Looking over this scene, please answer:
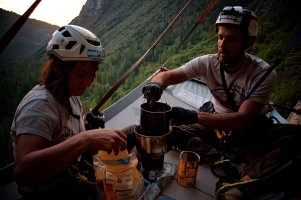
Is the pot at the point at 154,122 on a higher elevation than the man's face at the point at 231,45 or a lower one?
lower

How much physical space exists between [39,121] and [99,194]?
83 cm

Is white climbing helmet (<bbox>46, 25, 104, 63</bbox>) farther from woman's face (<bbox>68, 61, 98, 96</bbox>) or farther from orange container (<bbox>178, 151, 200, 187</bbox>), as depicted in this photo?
orange container (<bbox>178, 151, 200, 187</bbox>)

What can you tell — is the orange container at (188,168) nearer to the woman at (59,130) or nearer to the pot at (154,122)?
the pot at (154,122)

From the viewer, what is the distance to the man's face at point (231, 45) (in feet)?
8.34

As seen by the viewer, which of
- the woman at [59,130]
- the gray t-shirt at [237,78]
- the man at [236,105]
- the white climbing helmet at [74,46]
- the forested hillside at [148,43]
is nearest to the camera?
the woman at [59,130]

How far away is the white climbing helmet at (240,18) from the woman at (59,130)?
171 centimetres

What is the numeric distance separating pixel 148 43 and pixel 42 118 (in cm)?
2437

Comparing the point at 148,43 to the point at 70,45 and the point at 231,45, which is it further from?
the point at 70,45

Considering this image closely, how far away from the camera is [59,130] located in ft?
5.07

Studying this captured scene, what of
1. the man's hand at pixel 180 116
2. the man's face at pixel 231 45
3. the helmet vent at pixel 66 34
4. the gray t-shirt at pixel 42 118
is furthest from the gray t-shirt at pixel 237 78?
the gray t-shirt at pixel 42 118

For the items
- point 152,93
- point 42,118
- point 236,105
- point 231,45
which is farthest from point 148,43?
point 42,118

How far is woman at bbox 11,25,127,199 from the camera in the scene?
123 cm

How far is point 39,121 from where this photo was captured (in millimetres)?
1299

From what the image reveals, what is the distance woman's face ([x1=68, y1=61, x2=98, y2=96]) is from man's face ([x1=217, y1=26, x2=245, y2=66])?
1.77m
